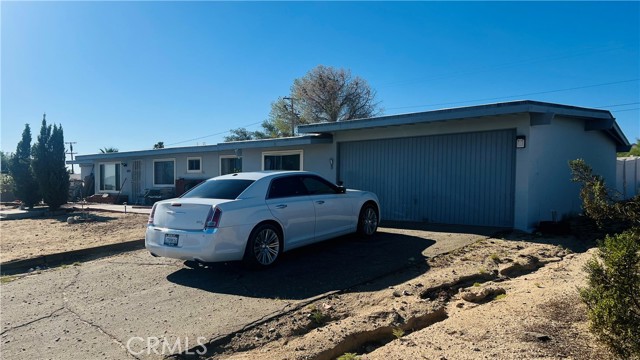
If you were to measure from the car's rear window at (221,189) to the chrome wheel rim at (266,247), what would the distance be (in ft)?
2.44

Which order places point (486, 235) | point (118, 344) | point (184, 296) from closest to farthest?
1. point (118, 344)
2. point (184, 296)
3. point (486, 235)

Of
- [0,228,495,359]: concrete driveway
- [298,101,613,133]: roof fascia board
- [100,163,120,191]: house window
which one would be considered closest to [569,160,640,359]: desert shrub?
[0,228,495,359]: concrete driveway

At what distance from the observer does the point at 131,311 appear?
16.7ft

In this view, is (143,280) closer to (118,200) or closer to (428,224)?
(428,224)

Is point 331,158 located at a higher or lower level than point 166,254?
higher

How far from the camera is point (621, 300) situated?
310cm

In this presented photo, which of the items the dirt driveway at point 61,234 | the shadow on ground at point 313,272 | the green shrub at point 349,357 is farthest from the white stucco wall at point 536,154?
the green shrub at point 349,357

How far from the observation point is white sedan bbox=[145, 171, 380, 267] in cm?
611

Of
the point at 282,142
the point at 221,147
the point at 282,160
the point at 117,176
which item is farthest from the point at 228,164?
the point at 117,176

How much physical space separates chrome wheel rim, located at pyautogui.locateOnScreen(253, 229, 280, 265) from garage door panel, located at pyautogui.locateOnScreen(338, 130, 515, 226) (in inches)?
239

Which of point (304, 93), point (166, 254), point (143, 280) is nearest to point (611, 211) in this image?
Answer: point (166, 254)

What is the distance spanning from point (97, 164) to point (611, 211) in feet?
86.3

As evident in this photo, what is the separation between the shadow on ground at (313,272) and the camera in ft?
18.7

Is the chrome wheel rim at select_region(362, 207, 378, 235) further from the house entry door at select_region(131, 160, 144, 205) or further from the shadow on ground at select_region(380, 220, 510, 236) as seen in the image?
the house entry door at select_region(131, 160, 144, 205)
